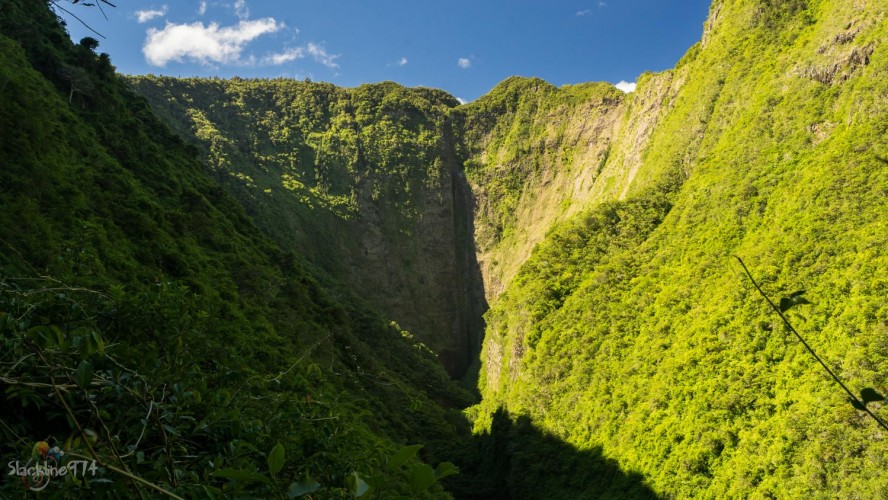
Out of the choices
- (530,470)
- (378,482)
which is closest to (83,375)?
(378,482)

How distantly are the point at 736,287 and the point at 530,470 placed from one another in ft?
42.8

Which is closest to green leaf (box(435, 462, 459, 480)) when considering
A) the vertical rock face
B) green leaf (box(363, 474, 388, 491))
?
green leaf (box(363, 474, 388, 491))

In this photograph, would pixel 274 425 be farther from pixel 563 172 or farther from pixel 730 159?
pixel 563 172

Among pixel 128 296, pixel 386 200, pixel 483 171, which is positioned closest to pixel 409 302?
pixel 386 200

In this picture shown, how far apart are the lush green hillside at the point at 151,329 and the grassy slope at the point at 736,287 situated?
8782mm

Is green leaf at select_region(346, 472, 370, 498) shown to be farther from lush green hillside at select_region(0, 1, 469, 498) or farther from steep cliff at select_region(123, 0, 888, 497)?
steep cliff at select_region(123, 0, 888, 497)

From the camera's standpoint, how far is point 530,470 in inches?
1064

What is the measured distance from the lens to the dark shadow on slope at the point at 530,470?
22.8m

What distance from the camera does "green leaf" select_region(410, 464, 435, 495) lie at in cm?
154

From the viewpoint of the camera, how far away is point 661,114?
44719 millimetres

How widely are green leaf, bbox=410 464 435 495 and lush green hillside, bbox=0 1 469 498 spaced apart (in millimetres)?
15

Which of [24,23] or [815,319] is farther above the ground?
[24,23]

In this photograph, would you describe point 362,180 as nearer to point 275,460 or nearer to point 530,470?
point 530,470

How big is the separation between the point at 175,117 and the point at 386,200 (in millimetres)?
24791
